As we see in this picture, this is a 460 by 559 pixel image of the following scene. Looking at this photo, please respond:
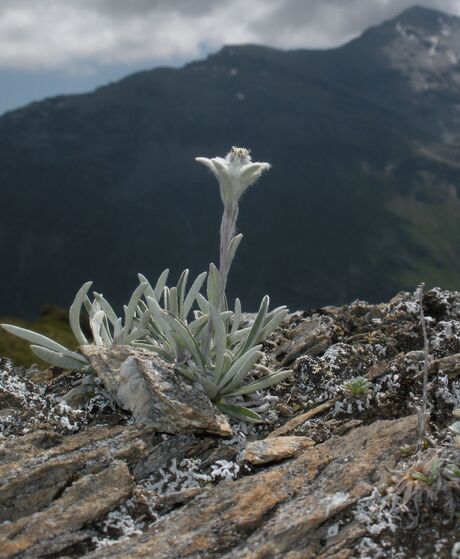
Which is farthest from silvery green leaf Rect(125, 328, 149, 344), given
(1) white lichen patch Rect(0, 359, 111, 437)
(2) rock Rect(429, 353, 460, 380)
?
(2) rock Rect(429, 353, 460, 380)

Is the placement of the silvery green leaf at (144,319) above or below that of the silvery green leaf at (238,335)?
above

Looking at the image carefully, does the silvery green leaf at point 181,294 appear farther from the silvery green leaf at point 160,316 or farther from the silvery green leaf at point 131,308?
the silvery green leaf at point 160,316

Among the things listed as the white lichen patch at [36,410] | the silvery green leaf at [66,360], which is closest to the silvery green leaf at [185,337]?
the white lichen patch at [36,410]

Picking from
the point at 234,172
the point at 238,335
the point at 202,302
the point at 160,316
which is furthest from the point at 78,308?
the point at 234,172

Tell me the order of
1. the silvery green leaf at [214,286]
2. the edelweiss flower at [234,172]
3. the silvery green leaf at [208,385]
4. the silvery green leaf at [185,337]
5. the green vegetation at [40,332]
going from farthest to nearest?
1. the green vegetation at [40,332]
2. the silvery green leaf at [214,286]
3. the silvery green leaf at [185,337]
4. the silvery green leaf at [208,385]
5. the edelweiss flower at [234,172]

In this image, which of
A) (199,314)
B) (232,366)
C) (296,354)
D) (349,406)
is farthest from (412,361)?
(199,314)

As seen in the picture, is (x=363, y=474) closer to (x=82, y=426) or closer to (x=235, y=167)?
(x=82, y=426)

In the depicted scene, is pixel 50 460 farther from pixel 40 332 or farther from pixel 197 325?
pixel 40 332
